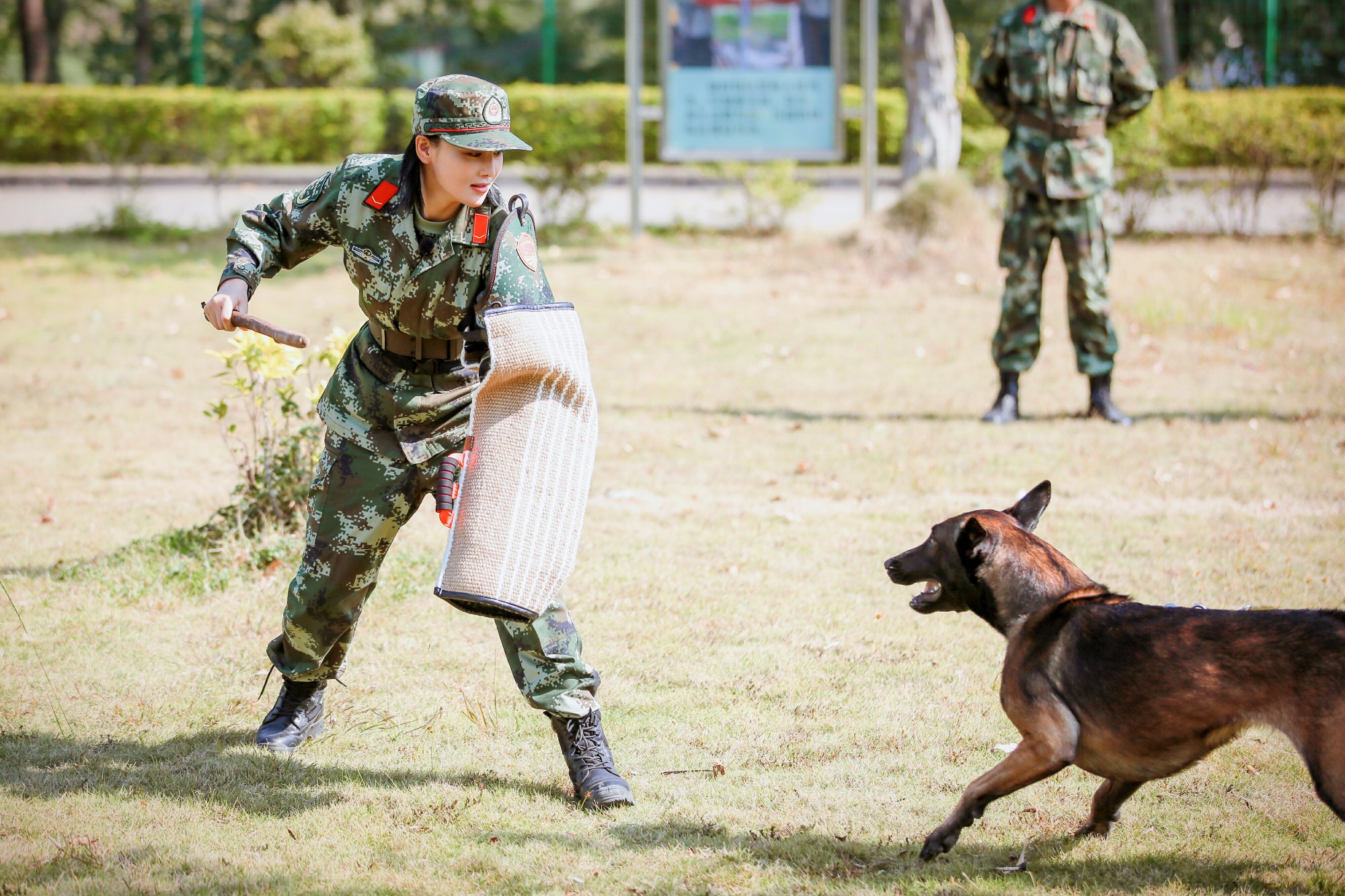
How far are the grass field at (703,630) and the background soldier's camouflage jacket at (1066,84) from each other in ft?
5.05

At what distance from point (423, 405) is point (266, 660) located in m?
1.70

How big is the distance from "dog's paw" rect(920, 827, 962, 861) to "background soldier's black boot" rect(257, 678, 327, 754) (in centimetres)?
192

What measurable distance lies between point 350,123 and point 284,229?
19909 mm

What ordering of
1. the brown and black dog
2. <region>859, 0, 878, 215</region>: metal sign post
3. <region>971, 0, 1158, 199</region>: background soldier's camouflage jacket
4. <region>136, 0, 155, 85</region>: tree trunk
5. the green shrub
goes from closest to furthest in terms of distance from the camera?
1. the brown and black dog
2. <region>971, 0, 1158, 199</region>: background soldier's camouflage jacket
3. <region>859, 0, 878, 215</region>: metal sign post
4. the green shrub
5. <region>136, 0, 155, 85</region>: tree trunk

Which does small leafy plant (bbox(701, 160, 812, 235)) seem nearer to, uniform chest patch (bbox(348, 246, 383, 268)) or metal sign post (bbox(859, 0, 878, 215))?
metal sign post (bbox(859, 0, 878, 215))

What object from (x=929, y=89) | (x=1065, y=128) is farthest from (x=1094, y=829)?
(x=929, y=89)

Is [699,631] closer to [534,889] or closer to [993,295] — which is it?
[534,889]

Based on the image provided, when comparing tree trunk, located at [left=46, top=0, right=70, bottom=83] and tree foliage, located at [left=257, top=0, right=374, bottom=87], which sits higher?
tree trunk, located at [left=46, top=0, right=70, bottom=83]

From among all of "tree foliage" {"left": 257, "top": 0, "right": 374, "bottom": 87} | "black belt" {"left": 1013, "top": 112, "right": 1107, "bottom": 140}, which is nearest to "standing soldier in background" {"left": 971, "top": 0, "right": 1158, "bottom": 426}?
"black belt" {"left": 1013, "top": 112, "right": 1107, "bottom": 140}

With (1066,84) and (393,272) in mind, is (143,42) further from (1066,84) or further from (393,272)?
(393,272)


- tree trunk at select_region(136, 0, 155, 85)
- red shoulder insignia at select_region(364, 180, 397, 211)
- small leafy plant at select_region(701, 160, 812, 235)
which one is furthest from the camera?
tree trunk at select_region(136, 0, 155, 85)

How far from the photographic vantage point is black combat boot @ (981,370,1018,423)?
802cm

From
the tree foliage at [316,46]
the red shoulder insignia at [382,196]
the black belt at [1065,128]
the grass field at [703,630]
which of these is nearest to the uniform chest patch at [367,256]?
the red shoulder insignia at [382,196]

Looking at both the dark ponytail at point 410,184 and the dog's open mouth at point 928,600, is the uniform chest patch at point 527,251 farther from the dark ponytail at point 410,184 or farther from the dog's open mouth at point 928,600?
the dog's open mouth at point 928,600
